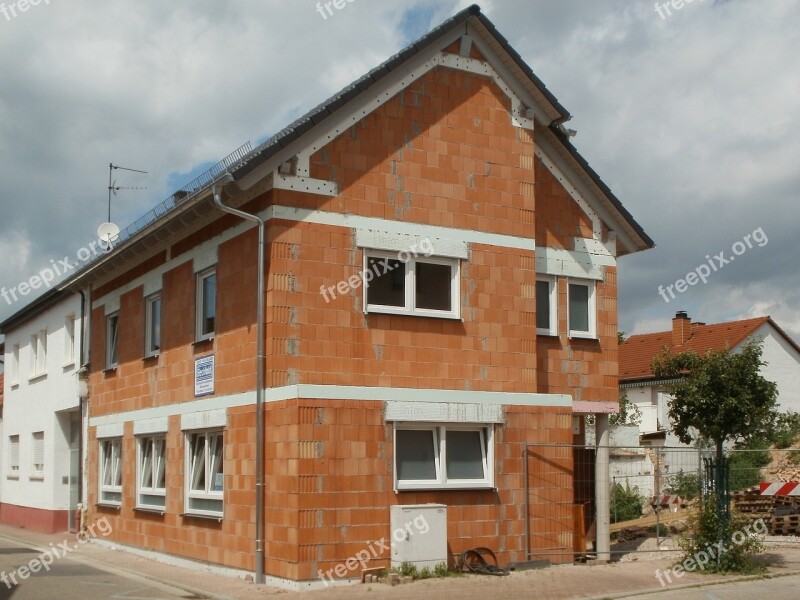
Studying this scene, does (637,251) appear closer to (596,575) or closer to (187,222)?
(596,575)

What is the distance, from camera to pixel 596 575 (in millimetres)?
15234

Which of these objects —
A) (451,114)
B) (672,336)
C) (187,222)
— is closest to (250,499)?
(187,222)

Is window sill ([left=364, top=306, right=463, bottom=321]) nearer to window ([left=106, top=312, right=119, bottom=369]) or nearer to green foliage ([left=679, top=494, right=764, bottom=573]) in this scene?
green foliage ([left=679, top=494, right=764, bottom=573])

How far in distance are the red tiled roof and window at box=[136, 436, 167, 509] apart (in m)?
27.5

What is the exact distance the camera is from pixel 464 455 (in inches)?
618

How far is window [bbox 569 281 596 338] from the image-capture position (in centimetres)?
1809

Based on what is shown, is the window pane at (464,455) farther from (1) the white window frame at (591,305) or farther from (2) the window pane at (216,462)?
(2) the window pane at (216,462)

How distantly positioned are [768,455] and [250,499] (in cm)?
1280

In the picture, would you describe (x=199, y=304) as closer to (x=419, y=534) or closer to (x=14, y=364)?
(x=419, y=534)

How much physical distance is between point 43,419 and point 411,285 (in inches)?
590

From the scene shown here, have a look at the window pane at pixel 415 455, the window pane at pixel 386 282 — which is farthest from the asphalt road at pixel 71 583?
the window pane at pixel 386 282

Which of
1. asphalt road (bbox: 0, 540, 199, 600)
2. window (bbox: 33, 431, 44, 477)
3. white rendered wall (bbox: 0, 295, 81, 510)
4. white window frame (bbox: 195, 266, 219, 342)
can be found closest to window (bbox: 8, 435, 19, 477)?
white rendered wall (bbox: 0, 295, 81, 510)

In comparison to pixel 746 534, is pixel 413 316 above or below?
above

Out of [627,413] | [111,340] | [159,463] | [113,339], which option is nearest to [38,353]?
[111,340]
